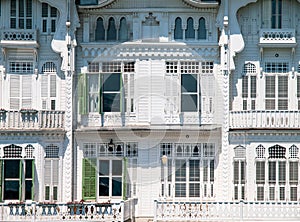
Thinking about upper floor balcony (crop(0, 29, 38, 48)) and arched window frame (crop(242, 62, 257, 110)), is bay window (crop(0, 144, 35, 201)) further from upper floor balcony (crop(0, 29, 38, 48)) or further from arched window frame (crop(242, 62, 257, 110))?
arched window frame (crop(242, 62, 257, 110))

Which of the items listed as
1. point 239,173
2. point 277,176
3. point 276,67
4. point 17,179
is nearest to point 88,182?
point 17,179

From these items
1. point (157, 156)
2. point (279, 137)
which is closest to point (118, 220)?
point (157, 156)

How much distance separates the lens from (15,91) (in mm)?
36125

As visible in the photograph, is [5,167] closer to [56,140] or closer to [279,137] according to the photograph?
[56,140]

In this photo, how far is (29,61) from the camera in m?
36.2

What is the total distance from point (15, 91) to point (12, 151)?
2.94 metres

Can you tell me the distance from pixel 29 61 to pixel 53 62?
3.64 feet

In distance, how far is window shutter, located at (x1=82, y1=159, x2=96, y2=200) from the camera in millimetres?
35375

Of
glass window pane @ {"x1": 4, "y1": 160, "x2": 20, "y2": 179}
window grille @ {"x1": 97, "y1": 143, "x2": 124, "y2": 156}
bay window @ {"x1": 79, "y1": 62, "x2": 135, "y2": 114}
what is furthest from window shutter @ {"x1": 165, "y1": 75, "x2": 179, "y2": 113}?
glass window pane @ {"x1": 4, "y1": 160, "x2": 20, "y2": 179}

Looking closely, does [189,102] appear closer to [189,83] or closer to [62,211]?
[189,83]

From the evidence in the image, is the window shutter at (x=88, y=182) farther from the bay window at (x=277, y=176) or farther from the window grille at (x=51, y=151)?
the bay window at (x=277, y=176)

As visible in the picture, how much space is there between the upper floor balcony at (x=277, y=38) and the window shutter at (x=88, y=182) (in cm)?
960

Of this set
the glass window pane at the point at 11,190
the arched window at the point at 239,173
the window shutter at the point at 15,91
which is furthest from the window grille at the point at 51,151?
the arched window at the point at 239,173

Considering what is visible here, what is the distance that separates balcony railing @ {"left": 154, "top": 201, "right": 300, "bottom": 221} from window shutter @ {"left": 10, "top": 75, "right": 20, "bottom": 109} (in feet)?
27.4
